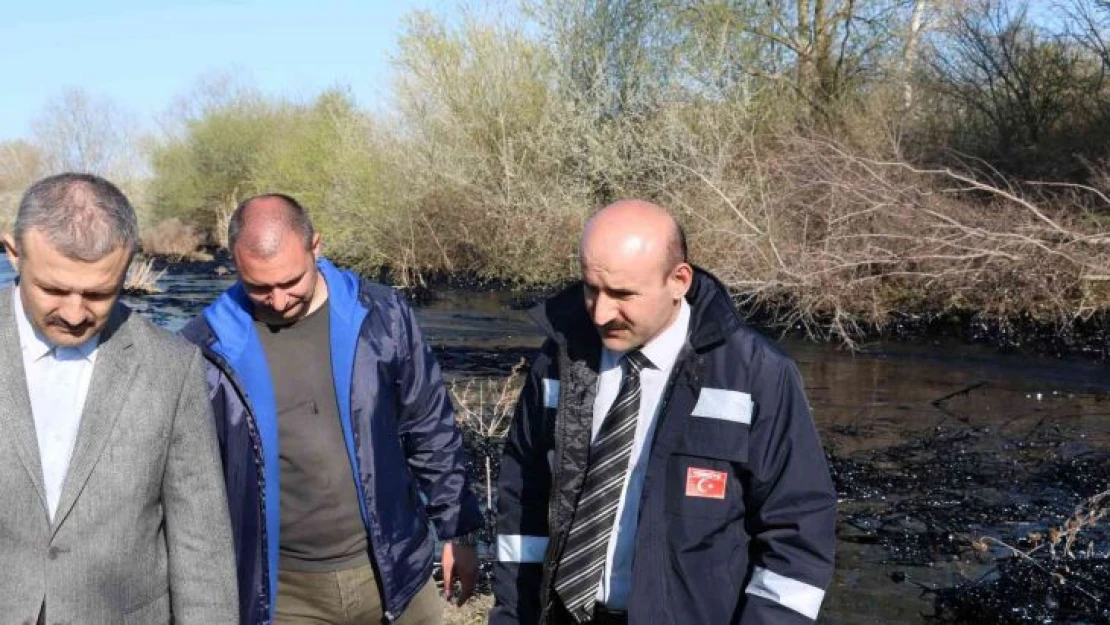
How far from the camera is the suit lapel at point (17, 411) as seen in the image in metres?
2.31

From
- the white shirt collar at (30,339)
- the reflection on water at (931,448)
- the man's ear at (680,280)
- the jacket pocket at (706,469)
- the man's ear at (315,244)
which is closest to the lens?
the white shirt collar at (30,339)

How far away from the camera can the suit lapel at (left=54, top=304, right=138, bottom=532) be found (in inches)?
91.9

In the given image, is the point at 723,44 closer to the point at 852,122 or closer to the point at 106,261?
the point at 852,122

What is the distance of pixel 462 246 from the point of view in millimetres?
24734

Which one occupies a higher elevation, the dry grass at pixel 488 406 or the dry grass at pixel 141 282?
the dry grass at pixel 141 282

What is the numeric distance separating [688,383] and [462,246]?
22.3 meters

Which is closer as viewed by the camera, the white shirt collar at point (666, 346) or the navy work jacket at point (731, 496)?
the navy work jacket at point (731, 496)

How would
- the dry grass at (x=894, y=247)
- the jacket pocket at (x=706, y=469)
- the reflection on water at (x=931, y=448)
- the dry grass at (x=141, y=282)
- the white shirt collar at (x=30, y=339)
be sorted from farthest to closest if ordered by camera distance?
the dry grass at (x=141, y=282), the dry grass at (x=894, y=247), the reflection on water at (x=931, y=448), the jacket pocket at (x=706, y=469), the white shirt collar at (x=30, y=339)

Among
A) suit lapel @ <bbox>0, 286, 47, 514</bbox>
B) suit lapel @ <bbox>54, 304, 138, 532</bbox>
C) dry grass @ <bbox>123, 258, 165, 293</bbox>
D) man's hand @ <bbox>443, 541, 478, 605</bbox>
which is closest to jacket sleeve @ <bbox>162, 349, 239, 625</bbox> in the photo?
suit lapel @ <bbox>54, 304, 138, 532</bbox>

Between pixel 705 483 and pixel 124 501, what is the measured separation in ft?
4.13

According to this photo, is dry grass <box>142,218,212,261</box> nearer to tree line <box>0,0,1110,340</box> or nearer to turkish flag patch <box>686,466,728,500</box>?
tree line <box>0,0,1110,340</box>

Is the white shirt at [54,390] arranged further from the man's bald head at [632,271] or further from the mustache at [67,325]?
the man's bald head at [632,271]

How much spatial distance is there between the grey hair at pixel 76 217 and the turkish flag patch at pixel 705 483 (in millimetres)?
1307

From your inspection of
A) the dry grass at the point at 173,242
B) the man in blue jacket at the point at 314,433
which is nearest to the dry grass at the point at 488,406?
the man in blue jacket at the point at 314,433
